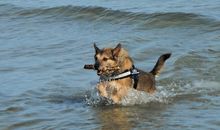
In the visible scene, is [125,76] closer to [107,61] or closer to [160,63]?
[107,61]

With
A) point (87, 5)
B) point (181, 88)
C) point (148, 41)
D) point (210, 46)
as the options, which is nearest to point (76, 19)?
point (87, 5)

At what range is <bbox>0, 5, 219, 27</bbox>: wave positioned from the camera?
15609mm

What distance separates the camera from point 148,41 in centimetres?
1364

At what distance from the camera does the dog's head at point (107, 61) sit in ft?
28.3

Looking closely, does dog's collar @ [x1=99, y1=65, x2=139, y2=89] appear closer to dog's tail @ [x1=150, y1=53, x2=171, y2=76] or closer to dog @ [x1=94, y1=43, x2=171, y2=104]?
dog @ [x1=94, y1=43, x2=171, y2=104]

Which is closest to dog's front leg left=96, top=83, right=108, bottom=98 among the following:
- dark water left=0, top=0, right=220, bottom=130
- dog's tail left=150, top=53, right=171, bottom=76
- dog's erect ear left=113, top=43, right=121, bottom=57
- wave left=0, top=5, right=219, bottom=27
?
dark water left=0, top=0, right=220, bottom=130

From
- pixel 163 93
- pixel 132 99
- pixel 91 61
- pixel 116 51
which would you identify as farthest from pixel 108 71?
pixel 91 61

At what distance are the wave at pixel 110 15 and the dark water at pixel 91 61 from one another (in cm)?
2

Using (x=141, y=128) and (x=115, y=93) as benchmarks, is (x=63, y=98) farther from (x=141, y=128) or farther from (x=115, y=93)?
(x=141, y=128)

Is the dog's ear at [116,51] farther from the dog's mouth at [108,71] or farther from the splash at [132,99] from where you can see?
the splash at [132,99]

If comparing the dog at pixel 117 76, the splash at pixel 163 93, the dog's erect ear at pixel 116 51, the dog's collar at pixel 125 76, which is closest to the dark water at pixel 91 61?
the splash at pixel 163 93

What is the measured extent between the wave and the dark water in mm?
25

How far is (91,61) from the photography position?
40.1 ft

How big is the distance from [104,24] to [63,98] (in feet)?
23.5
